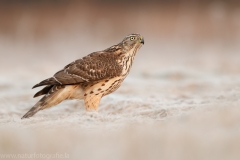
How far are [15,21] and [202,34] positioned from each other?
16.5ft

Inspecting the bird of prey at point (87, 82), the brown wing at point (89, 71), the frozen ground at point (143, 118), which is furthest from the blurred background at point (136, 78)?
the brown wing at point (89, 71)

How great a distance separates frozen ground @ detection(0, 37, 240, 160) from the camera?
6.81 meters

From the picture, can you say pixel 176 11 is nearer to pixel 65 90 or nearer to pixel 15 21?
pixel 15 21

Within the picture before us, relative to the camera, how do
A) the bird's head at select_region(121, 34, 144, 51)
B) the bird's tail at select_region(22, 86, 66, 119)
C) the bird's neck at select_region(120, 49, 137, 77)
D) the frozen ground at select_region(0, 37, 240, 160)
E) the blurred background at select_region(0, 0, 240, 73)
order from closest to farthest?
the frozen ground at select_region(0, 37, 240, 160), the bird's tail at select_region(22, 86, 66, 119), the bird's neck at select_region(120, 49, 137, 77), the bird's head at select_region(121, 34, 144, 51), the blurred background at select_region(0, 0, 240, 73)


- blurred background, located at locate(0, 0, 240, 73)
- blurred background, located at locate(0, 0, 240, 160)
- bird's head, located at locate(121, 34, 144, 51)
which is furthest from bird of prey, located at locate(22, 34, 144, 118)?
blurred background, located at locate(0, 0, 240, 73)

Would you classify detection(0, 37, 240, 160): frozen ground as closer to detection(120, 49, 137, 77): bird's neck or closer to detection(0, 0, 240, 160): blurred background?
detection(0, 0, 240, 160): blurred background

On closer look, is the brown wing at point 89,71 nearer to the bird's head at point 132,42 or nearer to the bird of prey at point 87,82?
the bird of prey at point 87,82

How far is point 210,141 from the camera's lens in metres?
6.83

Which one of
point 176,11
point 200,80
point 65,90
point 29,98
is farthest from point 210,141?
point 176,11

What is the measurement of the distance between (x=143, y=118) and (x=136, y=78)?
18.0 ft

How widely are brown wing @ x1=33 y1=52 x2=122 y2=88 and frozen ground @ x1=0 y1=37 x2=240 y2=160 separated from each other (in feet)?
1.47

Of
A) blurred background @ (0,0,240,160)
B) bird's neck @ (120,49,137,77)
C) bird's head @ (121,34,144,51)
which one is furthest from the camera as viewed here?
bird's head @ (121,34,144,51)

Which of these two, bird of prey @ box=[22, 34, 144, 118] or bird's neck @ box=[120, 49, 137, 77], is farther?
bird's neck @ box=[120, 49, 137, 77]

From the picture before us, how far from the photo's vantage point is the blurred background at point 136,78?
6992 mm
